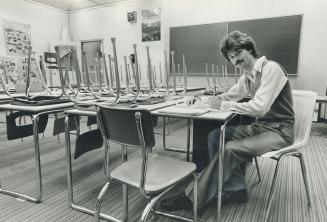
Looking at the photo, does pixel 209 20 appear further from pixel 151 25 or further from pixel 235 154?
pixel 235 154

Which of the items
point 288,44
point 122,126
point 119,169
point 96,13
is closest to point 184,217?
point 119,169

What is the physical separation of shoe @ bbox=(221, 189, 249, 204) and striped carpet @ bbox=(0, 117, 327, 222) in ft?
0.13

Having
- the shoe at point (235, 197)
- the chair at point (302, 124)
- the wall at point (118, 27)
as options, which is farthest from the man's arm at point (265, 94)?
the wall at point (118, 27)

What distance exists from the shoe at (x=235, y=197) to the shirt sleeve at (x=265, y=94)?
22.5 inches

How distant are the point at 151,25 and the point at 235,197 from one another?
4.79 m

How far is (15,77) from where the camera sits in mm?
5582

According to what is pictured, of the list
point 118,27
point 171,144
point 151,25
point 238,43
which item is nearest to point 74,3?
point 118,27

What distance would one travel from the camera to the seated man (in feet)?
4.40

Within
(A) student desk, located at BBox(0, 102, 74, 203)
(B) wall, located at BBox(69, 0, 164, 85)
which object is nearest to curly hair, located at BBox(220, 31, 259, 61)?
Answer: (A) student desk, located at BBox(0, 102, 74, 203)

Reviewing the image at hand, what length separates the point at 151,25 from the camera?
559 centimetres

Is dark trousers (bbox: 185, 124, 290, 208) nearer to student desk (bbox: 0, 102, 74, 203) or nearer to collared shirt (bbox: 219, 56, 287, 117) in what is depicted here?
collared shirt (bbox: 219, 56, 287, 117)

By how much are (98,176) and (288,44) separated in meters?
4.01

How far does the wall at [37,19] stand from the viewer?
5.34 m

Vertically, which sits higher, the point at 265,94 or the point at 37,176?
the point at 265,94
